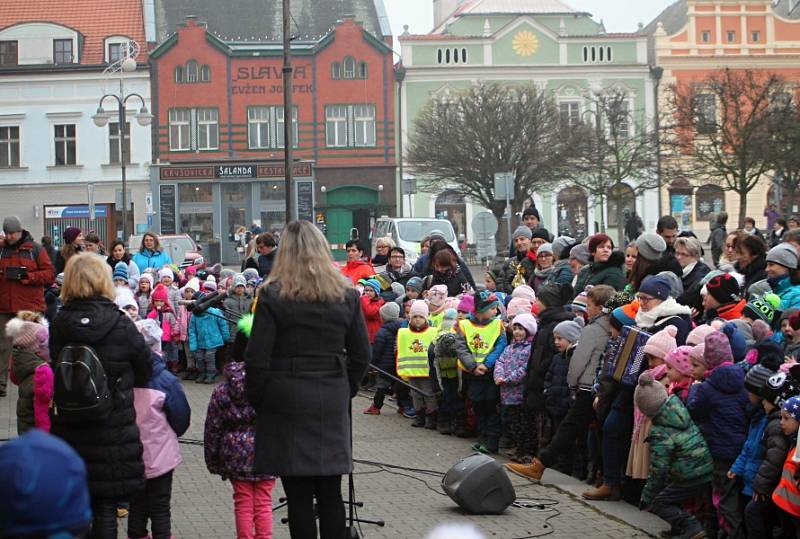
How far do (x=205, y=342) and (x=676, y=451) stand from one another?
1067 centimetres

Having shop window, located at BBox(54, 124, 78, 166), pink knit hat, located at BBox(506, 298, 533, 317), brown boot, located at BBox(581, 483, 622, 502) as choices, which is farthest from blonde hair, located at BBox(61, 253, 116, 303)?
shop window, located at BBox(54, 124, 78, 166)

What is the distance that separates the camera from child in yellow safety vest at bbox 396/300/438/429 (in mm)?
14211

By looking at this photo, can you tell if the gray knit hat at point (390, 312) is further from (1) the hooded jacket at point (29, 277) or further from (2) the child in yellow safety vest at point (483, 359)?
(1) the hooded jacket at point (29, 277)

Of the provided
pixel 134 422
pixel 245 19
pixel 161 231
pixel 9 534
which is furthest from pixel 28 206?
pixel 9 534

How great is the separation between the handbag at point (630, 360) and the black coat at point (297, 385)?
3481 mm

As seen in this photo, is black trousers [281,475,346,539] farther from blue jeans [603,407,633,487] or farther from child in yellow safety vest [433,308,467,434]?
child in yellow safety vest [433,308,467,434]

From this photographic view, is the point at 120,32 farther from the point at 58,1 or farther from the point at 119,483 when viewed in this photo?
the point at 119,483

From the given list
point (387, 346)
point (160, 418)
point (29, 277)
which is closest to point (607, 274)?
point (387, 346)

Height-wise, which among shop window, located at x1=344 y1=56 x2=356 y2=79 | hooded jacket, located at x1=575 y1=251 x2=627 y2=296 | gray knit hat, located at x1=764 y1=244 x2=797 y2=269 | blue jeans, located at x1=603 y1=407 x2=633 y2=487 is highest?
shop window, located at x1=344 y1=56 x2=356 y2=79

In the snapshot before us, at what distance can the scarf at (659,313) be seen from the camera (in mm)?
9984

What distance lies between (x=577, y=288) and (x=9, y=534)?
999 centimetres

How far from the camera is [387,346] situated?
15328mm

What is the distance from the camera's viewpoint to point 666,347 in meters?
9.50

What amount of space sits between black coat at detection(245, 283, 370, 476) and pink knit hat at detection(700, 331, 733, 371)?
2952 mm
